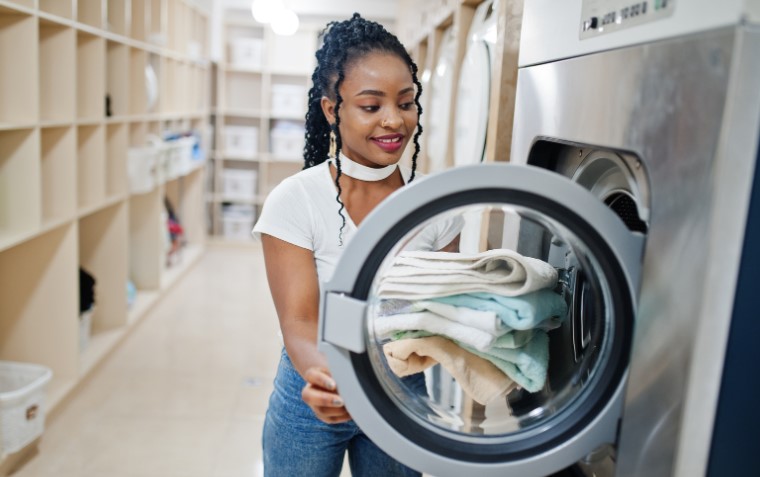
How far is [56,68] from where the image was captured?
127 inches

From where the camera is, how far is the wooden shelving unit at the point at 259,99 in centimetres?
723

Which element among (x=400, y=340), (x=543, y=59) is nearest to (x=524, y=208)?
(x=400, y=340)

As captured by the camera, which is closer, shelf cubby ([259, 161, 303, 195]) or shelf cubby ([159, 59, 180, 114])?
shelf cubby ([159, 59, 180, 114])

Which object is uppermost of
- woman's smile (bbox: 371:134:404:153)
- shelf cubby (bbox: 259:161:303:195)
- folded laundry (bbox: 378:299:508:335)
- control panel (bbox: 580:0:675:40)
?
control panel (bbox: 580:0:675:40)

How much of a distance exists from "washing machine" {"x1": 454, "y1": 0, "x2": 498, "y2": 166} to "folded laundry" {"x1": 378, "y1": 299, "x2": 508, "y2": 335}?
1022mm

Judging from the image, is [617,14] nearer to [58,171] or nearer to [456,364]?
[456,364]

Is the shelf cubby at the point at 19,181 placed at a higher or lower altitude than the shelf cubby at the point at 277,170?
higher

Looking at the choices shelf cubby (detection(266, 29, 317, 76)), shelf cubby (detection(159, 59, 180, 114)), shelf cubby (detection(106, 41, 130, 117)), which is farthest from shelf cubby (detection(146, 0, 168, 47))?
shelf cubby (detection(266, 29, 317, 76))

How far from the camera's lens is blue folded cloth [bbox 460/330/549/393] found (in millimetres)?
1197

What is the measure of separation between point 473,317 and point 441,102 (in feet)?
6.47

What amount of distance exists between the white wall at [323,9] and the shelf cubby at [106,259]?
336 cm

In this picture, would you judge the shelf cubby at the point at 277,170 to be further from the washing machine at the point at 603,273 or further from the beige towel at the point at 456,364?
the beige towel at the point at 456,364

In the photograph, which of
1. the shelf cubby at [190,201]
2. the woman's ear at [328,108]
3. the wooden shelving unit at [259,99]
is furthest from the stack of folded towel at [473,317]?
the wooden shelving unit at [259,99]

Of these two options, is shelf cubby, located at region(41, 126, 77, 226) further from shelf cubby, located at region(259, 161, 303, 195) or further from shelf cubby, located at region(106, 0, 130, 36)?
shelf cubby, located at region(259, 161, 303, 195)
